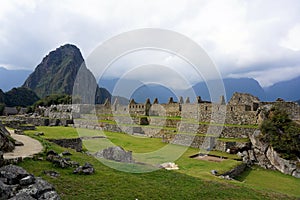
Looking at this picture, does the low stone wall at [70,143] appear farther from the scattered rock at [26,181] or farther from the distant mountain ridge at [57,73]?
the distant mountain ridge at [57,73]

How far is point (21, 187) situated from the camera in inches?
232

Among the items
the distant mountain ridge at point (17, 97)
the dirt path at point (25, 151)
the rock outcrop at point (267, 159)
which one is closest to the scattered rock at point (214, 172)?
the rock outcrop at point (267, 159)

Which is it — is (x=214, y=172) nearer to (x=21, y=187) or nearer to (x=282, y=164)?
(x=282, y=164)

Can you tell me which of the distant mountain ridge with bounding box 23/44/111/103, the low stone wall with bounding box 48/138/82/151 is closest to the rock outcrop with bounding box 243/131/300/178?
the low stone wall with bounding box 48/138/82/151

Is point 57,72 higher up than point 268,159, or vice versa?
point 57,72

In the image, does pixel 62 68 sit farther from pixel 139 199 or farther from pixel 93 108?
pixel 139 199

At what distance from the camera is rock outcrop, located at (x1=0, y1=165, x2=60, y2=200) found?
205 inches

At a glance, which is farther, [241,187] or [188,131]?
[188,131]

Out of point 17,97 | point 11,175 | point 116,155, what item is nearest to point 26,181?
point 11,175

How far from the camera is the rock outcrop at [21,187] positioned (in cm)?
522

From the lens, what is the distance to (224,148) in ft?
62.2

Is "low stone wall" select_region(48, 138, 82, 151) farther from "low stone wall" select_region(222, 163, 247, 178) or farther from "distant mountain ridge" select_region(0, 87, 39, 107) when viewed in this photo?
"distant mountain ridge" select_region(0, 87, 39, 107)

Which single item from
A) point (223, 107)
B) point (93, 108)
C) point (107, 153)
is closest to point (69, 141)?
point (107, 153)

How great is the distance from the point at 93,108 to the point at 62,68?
117 metres
